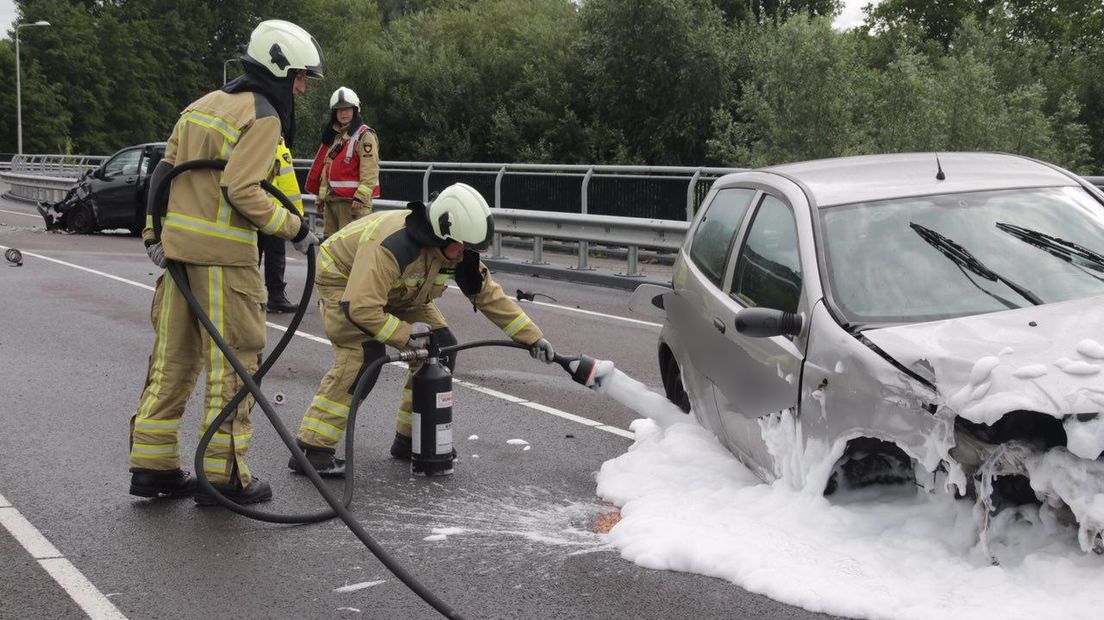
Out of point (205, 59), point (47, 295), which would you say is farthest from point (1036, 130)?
point (205, 59)

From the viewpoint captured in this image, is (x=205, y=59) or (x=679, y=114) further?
(x=205, y=59)

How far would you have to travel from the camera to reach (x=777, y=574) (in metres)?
4.38

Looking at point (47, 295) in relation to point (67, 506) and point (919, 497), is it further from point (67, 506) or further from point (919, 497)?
point (919, 497)

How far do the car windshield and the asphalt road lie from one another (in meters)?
1.27

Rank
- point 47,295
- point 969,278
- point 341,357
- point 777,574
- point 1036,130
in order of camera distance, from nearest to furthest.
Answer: point 777,574 → point 969,278 → point 341,357 → point 47,295 → point 1036,130

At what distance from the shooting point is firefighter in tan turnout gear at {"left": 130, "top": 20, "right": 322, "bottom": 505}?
5.49m

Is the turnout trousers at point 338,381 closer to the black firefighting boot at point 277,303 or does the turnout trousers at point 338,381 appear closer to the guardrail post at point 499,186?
the black firefighting boot at point 277,303

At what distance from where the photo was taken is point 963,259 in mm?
4852

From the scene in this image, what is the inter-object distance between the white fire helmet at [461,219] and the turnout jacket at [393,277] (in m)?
0.12

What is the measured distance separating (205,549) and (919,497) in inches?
110

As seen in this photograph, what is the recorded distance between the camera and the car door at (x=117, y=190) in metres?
24.1

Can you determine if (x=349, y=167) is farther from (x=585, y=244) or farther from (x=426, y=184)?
(x=426, y=184)

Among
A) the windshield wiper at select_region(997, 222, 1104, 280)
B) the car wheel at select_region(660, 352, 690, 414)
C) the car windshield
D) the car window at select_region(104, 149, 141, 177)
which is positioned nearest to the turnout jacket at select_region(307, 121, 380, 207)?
the car wheel at select_region(660, 352, 690, 414)

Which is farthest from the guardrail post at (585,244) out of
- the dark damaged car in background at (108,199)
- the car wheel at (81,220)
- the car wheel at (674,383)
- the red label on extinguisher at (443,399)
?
the car wheel at (81,220)
